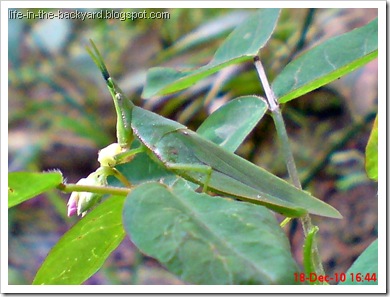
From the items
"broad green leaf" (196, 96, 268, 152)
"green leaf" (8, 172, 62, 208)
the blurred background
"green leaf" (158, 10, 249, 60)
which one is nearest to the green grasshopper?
"broad green leaf" (196, 96, 268, 152)

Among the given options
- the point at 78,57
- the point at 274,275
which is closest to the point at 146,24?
the point at 78,57

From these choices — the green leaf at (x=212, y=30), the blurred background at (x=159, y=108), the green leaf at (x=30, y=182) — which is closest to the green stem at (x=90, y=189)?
the green leaf at (x=30, y=182)

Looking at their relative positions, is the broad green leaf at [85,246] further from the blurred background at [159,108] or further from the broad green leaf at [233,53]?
the blurred background at [159,108]

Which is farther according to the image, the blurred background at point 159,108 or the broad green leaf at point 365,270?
the blurred background at point 159,108

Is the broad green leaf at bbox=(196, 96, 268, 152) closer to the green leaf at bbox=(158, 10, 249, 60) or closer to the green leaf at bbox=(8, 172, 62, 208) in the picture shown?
the green leaf at bbox=(8, 172, 62, 208)

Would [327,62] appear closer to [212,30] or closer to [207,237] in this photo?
[207,237]

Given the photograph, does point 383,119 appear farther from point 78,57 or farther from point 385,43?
point 78,57

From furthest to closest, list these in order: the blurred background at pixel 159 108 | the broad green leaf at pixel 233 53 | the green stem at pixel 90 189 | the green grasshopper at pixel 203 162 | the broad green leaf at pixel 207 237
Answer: the blurred background at pixel 159 108, the broad green leaf at pixel 233 53, the green grasshopper at pixel 203 162, the green stem at pixel 90 189, the broad green leaf at pixel 207 237
